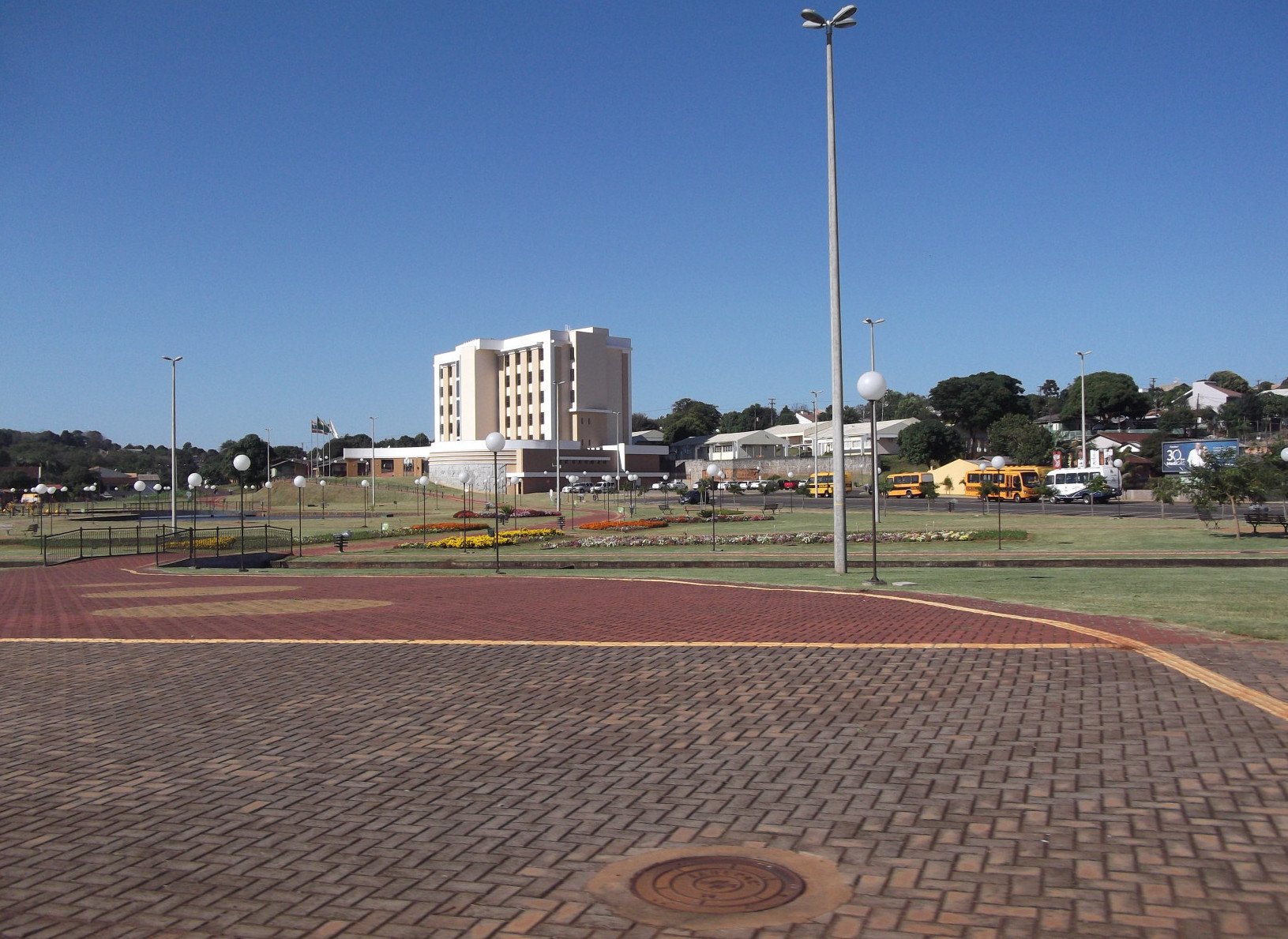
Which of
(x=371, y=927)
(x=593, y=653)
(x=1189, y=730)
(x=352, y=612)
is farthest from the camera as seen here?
(x=352, y=612)

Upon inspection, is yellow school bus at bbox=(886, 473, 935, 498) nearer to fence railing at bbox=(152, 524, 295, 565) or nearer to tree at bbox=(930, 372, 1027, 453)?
fence railing at bbox=(152, 524, 295, 565)

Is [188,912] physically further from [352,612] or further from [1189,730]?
[352,612]

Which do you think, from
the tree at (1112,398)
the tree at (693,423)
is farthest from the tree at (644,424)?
the tree at (1112,398)

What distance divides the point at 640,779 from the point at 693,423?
15178 centimetres

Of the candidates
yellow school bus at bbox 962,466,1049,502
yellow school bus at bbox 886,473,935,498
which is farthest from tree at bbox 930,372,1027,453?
yellow school bus at bbox 962,466,1049,502

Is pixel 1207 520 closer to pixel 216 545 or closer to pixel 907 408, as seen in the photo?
pixel 216 545

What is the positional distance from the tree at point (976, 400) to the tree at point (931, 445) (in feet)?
73.9

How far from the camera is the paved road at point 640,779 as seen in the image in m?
4.44

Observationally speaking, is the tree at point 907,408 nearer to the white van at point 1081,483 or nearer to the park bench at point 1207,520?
the white van at point 1081,483

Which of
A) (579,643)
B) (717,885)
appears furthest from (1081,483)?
(717,885)

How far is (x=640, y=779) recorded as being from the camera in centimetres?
632

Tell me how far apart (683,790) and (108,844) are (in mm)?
3174

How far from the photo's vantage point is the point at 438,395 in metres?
131

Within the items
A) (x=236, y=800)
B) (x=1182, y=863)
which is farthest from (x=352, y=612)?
(x=1182, y=863)
